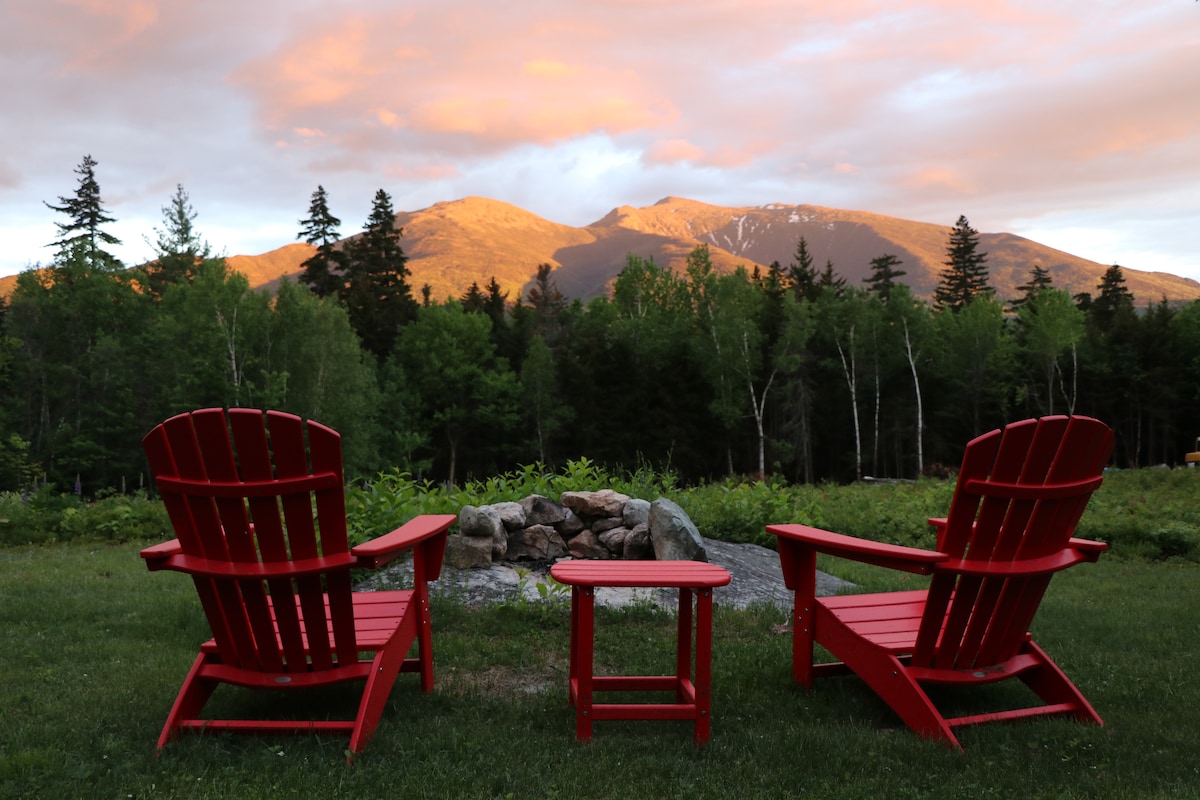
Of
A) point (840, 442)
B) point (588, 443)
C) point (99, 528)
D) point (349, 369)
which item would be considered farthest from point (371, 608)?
point (840, 442)

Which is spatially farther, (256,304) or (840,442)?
(840,442)

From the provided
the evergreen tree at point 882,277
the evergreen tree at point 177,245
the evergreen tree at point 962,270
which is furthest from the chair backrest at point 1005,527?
the evergreen tree at point 962,270

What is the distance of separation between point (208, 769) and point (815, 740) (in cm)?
209

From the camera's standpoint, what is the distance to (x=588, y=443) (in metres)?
38.9

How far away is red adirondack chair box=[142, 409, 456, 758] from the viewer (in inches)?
109

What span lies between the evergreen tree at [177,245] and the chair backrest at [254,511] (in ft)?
126

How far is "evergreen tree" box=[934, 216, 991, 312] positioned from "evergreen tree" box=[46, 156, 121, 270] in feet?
160

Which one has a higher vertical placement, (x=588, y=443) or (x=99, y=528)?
(x=99, y=528)

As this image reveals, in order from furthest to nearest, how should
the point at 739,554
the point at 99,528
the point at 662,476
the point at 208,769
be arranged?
1. the point at 99,528
2. the point at 662,476
3. the point at 739,554
4. the point at 208,769

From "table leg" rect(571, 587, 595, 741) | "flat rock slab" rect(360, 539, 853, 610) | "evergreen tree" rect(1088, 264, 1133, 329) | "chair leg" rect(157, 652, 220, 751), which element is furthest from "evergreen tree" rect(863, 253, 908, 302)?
"chair leg" rect(157, 652, 220, 751)

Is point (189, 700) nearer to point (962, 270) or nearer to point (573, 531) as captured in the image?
point (573, 531)

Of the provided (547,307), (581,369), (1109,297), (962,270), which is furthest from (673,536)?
(962,270)

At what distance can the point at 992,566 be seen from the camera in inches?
116

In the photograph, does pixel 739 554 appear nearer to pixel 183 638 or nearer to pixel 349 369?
pixel 183 638
